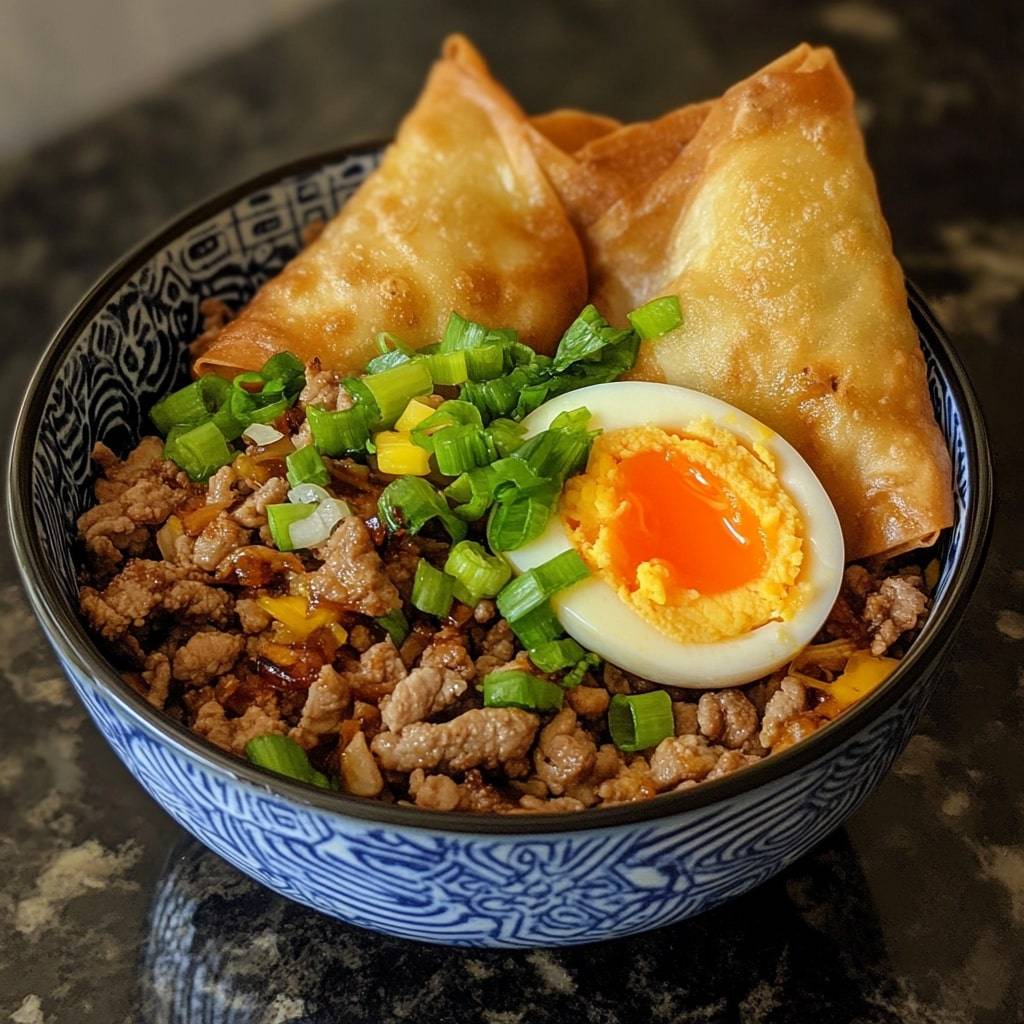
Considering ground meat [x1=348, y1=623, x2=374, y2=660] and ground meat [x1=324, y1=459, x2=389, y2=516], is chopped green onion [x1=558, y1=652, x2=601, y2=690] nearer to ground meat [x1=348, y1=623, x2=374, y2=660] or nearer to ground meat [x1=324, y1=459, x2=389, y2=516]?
ground meat [x1=348, y1=623, x2=374, y2=660]

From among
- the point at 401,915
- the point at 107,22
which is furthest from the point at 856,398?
the point at 107,22

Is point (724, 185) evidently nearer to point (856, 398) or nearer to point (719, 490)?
point (856, 398)

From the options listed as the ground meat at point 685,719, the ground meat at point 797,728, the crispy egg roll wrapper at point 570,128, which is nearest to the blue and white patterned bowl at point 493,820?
the ground meat at point 797,728

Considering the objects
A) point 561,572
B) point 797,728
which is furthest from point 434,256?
point 797,728

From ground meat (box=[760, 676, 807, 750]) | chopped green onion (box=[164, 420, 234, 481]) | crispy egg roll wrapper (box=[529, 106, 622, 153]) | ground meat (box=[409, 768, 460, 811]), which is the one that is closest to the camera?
ground meat (box=[409, 768, 460, 811])

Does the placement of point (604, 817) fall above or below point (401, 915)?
above

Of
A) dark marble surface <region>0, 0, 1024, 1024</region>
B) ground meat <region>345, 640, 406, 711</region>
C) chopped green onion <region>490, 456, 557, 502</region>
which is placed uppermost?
chopped green onion <region>490, 456, 557, 502</region>

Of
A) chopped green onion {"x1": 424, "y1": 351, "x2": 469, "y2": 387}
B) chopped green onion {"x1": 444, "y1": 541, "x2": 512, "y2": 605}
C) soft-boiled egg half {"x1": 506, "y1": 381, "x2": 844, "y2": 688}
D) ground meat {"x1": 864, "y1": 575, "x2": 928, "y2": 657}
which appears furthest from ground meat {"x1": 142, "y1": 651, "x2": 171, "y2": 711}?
→ ground meat {"x1": 864, "y1": 575, "x2": 928, "y2": 657}
